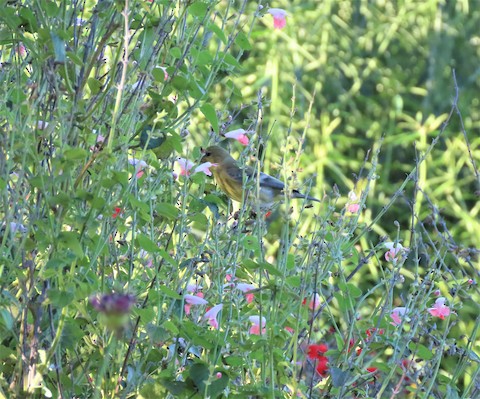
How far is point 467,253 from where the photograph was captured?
7.45ft

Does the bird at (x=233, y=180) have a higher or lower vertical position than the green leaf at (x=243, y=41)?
lower

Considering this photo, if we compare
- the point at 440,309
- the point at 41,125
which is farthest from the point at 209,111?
the point at 440,309

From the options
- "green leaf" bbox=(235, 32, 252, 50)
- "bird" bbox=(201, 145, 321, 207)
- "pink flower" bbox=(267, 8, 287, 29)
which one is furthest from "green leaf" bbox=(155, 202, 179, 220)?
"bird" bbox=(201, 145, 321, 207)

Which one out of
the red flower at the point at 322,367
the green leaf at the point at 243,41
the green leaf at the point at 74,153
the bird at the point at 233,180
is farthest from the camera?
the bird at the point at 233,180

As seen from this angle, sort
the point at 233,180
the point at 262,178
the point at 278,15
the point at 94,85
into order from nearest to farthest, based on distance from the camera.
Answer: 1. the point at 94,85
2. the point at 278,15
3. the point at 233,180
4. the point at 262,178

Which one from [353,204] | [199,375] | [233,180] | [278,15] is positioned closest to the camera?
[199,375]

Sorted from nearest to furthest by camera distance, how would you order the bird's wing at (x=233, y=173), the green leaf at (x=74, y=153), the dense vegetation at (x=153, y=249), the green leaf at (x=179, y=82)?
the green leaf at (x=74, y=153), the dense vegetation at (x=153, y=249), the green leaf at (x=179, y=82), the bird's wing at (x=233, y=173)

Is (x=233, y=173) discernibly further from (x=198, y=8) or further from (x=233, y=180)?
(x=198, y=8)

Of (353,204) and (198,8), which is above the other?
(198,8)

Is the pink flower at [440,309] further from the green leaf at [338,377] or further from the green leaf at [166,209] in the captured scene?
the green leaf at [166,209]

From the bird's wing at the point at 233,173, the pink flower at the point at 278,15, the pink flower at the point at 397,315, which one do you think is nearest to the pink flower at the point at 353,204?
the pink flower at the point at 397,315

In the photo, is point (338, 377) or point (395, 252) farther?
point (395, 252)

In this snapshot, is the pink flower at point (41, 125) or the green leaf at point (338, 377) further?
the pink flower at point (41, 125)

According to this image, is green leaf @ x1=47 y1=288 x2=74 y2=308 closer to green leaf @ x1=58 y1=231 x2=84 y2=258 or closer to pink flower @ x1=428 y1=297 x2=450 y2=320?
green leaf @ x1=58 y1=231 x2=84 y2=258
